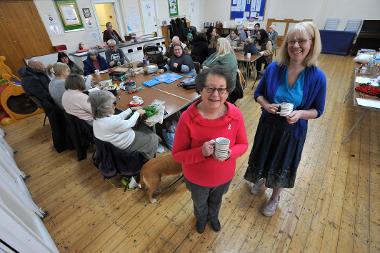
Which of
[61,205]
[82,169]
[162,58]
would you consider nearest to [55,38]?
[162,58]

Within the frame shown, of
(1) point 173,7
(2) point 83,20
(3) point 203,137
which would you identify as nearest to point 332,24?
(1) point 173,7

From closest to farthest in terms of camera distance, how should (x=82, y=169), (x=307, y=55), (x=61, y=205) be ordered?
(x=307, y=55) → (x=61, y=205) → (x=82, y=169)

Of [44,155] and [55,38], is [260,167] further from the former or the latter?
[55,38]

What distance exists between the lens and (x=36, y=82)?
2648 millimetres

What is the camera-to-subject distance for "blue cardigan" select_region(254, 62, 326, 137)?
1.28m

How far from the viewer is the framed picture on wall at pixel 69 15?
5113 millimetres

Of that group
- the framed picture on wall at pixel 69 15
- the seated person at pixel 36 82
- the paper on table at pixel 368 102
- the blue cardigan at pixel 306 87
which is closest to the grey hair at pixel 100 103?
the blue cardigan at pixel 306 87

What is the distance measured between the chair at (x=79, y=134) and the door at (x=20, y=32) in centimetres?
370

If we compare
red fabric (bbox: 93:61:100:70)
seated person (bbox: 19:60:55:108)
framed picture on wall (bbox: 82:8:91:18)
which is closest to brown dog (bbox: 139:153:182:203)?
seated person (bbox: 19:60:55:108)

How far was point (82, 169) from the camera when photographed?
105 inches

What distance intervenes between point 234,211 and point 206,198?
70cm

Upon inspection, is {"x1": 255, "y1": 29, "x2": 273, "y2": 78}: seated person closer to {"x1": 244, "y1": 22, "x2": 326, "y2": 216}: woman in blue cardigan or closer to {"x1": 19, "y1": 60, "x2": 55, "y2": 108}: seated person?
{"x1": 244, "y1": 22, "x2": 326, "y2": 216}: woman in blue cardigan

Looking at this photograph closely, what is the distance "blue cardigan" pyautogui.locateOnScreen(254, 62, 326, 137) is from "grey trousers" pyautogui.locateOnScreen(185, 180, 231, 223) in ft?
2.45

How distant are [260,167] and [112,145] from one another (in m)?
1.49
